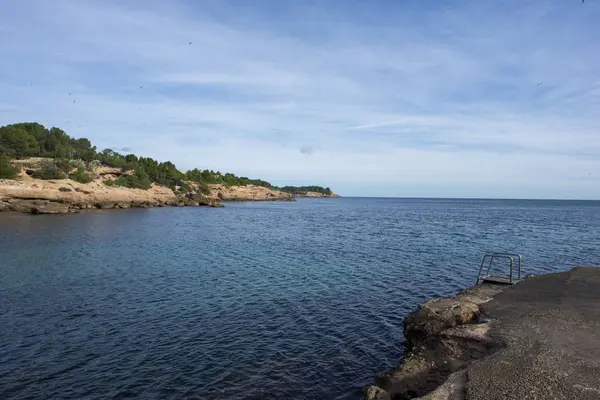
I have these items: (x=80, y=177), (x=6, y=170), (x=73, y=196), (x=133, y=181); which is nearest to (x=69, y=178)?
(x=80, y=177)

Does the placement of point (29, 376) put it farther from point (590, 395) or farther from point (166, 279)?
point (590, 395)

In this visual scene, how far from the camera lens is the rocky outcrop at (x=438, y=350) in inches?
409

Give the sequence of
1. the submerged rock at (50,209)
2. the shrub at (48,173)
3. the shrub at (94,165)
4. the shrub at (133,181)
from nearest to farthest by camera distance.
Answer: the submerged rock at (50,209), the shrub at (48,173), the shrub at (94,165), the shrub at (133,181)

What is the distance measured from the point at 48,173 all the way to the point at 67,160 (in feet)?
61.5

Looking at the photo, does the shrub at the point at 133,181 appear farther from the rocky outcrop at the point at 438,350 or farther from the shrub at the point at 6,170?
the rocky outcrop at the point at 438,350

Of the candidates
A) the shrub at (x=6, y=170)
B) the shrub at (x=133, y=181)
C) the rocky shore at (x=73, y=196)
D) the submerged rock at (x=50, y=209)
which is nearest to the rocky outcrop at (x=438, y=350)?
the submerged rock at (x=50, y=209)

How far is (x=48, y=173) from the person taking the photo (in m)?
88.6

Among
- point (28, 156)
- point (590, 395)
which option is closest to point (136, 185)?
point (28, 156)

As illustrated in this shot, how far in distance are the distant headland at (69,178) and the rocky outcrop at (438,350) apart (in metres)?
82.0

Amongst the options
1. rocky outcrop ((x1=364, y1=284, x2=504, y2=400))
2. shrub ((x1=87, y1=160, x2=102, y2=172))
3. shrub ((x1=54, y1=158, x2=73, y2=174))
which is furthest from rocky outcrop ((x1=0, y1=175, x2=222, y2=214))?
rocky outcrop ((x1=364, y1=284, x2=504, y2=400))

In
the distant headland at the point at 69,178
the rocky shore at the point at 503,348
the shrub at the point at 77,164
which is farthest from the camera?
the shrub at the point at 77,164

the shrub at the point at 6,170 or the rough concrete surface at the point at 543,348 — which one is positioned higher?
the shrub at the point at 6,170

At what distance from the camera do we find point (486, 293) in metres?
19.3

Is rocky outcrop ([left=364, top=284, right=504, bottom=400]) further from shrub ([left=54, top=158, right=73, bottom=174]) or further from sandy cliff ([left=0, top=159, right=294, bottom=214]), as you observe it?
shrub ([left=54, top=158, right=73, bottom=174])
